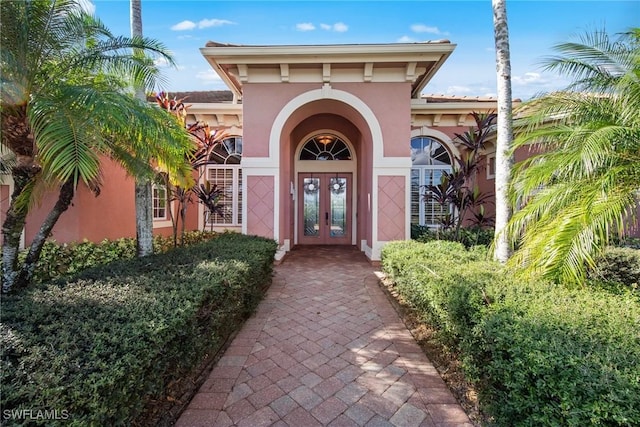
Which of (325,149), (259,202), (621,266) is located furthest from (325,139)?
(621,266)

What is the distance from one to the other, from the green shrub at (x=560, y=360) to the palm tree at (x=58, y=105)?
3.55 m

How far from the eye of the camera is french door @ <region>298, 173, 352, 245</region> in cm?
1066

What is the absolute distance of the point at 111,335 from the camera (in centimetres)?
175

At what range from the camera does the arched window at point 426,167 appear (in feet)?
32.7

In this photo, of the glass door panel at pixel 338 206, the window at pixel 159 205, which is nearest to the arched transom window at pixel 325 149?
the glass door panel at pixel 338 206

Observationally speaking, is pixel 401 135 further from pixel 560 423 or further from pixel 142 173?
pixel 560 423

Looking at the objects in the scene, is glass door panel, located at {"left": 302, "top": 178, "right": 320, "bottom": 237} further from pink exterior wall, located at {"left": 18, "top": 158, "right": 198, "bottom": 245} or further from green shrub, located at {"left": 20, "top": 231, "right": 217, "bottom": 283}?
green shrub, located at {"left": 20, "top": 231, "right": 217, "bottom": 283}

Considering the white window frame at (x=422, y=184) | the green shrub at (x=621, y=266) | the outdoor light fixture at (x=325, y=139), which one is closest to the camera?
the green shrub at (x=621, y=266)

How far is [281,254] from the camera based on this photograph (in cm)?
801

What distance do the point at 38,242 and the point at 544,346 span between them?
16.2 ft

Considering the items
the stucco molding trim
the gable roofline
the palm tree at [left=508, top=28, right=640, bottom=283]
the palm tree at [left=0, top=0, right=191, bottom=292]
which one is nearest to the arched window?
the stucco molding trim

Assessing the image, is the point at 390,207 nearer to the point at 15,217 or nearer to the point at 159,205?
the point at 15,217

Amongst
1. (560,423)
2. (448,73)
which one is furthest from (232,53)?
(560,423)

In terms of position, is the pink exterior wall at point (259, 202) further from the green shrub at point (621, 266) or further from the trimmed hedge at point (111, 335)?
the green shrub at point (621, 266)
